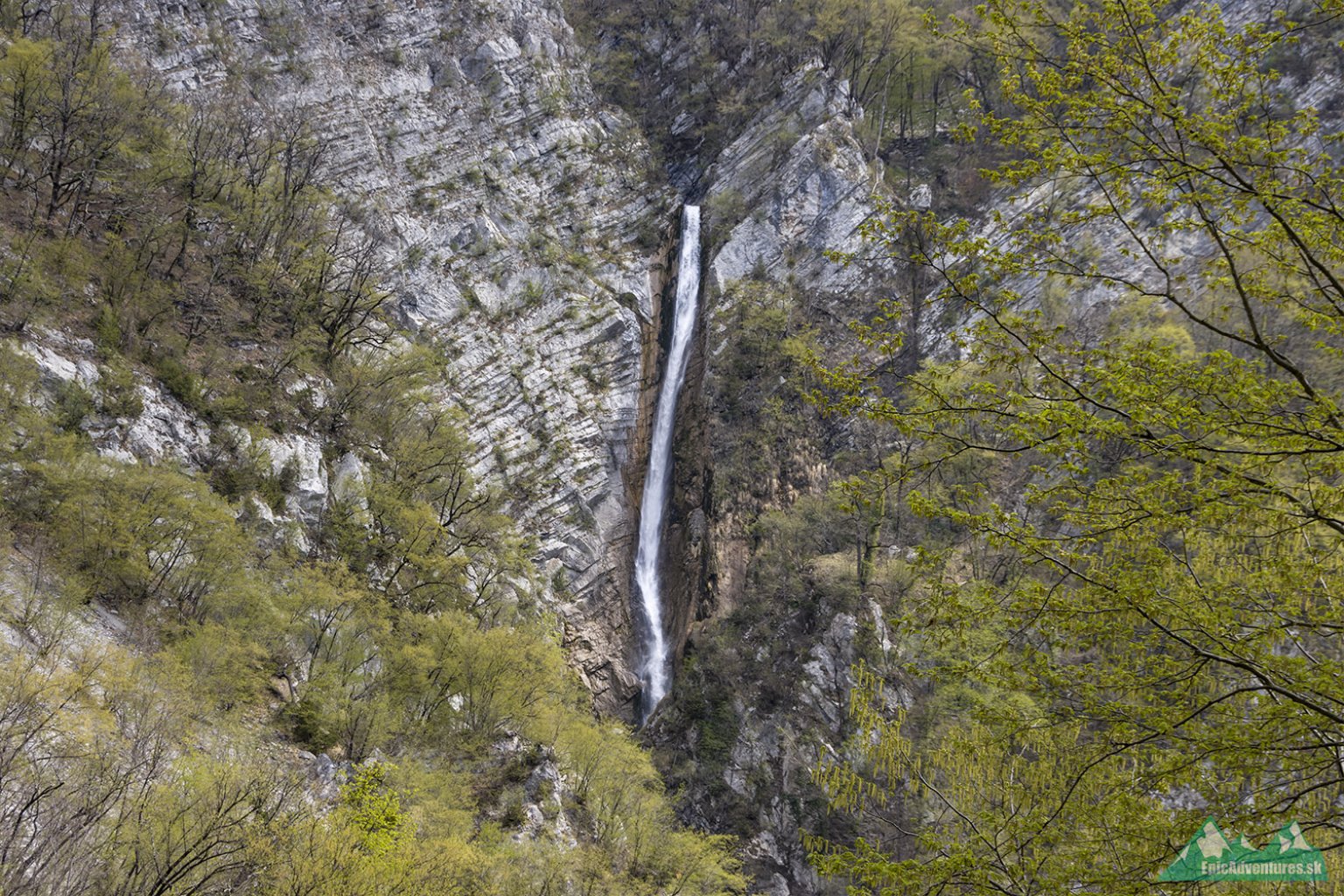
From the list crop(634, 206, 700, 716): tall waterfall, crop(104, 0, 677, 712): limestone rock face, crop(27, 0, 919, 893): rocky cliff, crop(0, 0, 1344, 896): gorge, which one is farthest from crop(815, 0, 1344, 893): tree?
crop(104, 0, 677, 712): limestone rock face

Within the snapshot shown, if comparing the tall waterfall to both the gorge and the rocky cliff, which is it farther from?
the rocky cliff

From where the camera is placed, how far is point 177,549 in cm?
1584

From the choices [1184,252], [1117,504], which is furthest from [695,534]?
[1117,504]

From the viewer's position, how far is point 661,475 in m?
38.2

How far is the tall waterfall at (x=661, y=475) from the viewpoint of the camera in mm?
33250

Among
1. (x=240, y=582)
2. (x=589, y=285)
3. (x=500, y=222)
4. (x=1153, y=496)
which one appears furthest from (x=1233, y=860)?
(x=500, y=222)

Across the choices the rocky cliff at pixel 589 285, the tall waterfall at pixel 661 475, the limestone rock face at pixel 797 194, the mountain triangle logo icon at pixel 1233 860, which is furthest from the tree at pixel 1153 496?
the limestone rock face at pixel 797 194

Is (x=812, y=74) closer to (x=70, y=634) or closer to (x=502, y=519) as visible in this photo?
(x=502, y=519)

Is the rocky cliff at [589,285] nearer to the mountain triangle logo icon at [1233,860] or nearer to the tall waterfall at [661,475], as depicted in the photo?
the tall waterfall at [661,475]

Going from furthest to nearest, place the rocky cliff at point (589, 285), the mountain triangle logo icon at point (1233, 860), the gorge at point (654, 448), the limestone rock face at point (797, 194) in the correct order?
the limestone rock face at point (797, 194)
the rocky cliff at point (589, 285)
the gorge at point (654, 448)
the mountain triangle logo icon at point (1233, 860)

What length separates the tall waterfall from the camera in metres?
33.2

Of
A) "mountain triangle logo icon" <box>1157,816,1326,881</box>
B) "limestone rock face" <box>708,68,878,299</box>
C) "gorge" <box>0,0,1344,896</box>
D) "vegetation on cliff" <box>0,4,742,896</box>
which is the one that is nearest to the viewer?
"mountain triangle logo icon" <box>1157,816,1326,881</box>

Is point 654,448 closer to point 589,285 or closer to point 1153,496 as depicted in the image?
point 589,285

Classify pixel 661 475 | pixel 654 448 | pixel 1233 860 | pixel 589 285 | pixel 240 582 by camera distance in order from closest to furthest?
pixel 1233 860 → pixel 240 582 → pixel 661 475 → pixel 654 448 → pixel 589 285
